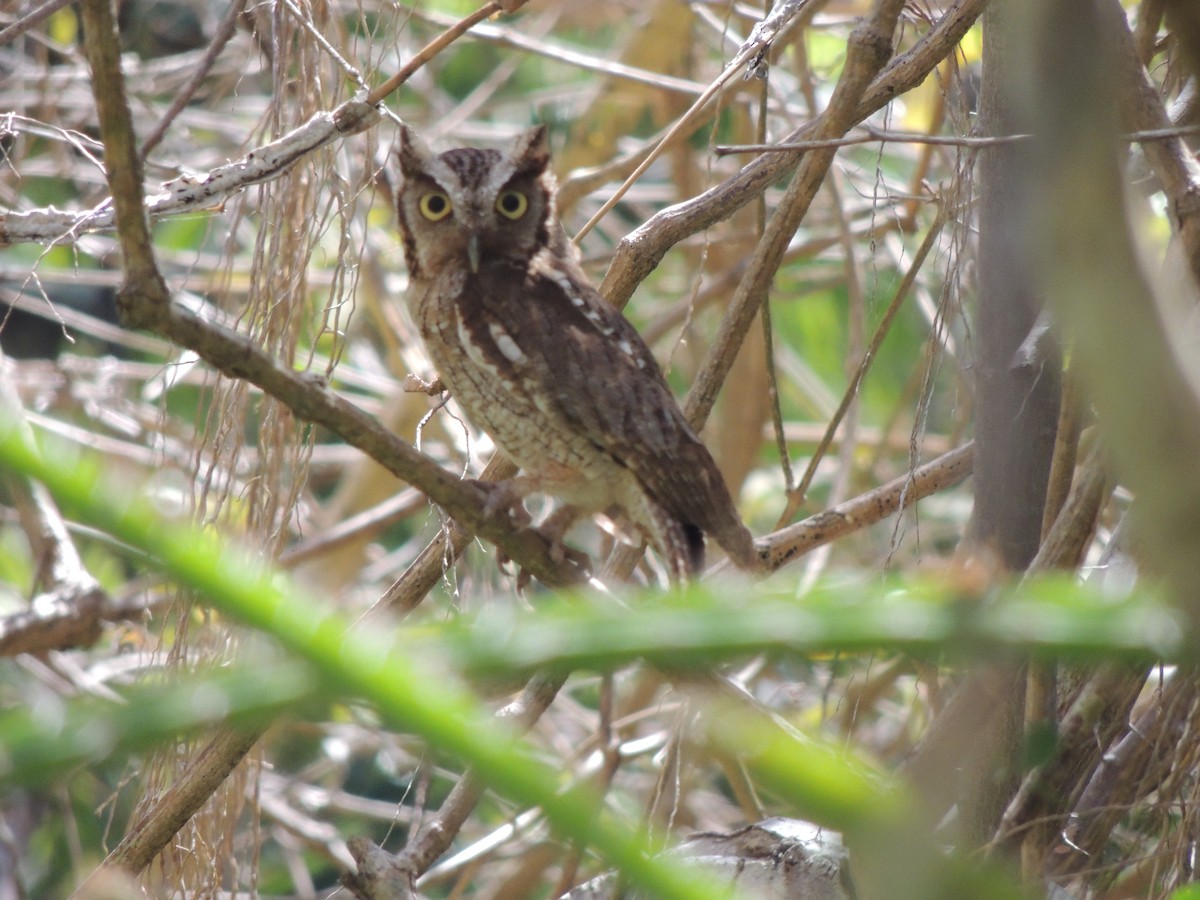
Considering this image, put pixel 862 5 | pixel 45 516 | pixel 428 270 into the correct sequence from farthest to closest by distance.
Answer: pixel 862 5 < pixel 45 516 < pixel 428 270

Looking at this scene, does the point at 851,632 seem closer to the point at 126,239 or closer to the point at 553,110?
the point at 126,239

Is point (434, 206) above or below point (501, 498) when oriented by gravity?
above

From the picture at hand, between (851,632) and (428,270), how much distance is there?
86.7 inches

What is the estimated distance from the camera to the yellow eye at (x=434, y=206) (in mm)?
2629

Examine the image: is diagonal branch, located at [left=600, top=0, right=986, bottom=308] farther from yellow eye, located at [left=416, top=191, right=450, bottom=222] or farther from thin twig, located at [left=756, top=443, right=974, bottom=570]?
thin twig, located at [left=756, top=443, right=974, bottom=570]

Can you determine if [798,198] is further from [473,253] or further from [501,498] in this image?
[501,498]

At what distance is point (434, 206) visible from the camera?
8.72 feet

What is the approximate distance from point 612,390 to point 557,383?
0.11 m

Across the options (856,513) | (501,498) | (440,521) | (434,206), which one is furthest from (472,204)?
(856,513)

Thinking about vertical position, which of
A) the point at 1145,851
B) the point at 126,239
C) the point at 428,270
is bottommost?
the point at 1145,851

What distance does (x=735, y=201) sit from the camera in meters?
2.33

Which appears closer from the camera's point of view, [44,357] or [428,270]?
[428,270]

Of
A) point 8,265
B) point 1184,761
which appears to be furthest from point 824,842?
point 8,265

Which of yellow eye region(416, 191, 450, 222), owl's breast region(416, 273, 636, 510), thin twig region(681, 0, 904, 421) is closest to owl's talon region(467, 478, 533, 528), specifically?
owl's breast region(416, 273, 636, 510)
